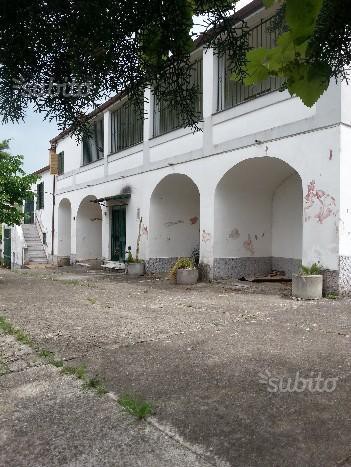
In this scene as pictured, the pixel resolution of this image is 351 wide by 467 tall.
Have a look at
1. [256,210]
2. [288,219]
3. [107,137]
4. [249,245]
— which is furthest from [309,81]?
[107,137]

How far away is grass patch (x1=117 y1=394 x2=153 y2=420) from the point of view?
2773 mm

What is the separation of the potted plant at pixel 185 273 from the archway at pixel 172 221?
233cm

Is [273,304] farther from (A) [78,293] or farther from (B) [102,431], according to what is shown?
(B) [102,431]

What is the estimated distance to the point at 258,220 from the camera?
456 inches

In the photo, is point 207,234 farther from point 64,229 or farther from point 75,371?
point 64,229

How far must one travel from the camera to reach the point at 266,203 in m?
11.7

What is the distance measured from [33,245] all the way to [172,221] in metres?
12.0

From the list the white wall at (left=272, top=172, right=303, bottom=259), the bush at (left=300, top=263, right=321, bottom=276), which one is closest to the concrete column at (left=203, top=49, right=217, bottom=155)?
the white wall at (left=272, top=172, right=303, bottom=259)

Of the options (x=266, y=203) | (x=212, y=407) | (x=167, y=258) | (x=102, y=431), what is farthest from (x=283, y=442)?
(x=167, y=258)

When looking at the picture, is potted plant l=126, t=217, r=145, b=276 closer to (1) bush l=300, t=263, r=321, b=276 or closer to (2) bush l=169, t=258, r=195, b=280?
(2) bush l=169, t=258, r=195, b=280

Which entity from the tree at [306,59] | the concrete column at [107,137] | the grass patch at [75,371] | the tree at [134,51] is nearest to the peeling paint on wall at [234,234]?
the concrete column at [107,137]

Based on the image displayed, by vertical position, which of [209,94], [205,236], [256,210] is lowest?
[205,236]

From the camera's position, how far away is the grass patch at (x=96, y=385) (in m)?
3.19

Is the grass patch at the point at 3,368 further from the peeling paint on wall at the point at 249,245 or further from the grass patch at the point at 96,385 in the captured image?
the peeling paint on wall at the point at 249,245
